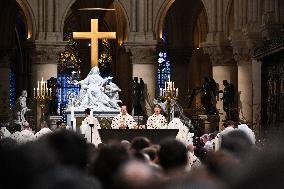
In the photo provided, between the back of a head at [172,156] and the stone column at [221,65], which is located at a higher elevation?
the stone column at [221,65]

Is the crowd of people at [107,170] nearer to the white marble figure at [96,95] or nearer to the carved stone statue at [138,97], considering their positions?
the white marble figure at [96,95]

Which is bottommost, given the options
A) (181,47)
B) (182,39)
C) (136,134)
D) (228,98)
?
(136,134)

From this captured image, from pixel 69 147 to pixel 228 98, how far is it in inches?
1131

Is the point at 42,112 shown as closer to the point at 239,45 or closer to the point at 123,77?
the point at 239,45

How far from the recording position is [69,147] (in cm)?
546

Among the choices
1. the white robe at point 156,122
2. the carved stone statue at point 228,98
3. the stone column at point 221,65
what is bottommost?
the white robe at point 156,122

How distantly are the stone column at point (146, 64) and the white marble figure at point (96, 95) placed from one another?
5048 mm

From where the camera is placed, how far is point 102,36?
102 feet

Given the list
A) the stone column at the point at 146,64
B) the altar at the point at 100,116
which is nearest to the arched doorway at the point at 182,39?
the stone column at the point at 146,64

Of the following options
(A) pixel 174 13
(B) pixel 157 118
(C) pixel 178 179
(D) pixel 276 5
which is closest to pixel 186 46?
(A) pixel 174 13

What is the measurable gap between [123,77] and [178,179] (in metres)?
44.3

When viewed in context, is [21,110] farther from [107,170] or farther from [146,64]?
[107,170]

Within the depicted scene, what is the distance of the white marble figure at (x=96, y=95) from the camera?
3078cm

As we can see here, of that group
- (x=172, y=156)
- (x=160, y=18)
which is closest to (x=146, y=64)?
(x=160, y=18)
